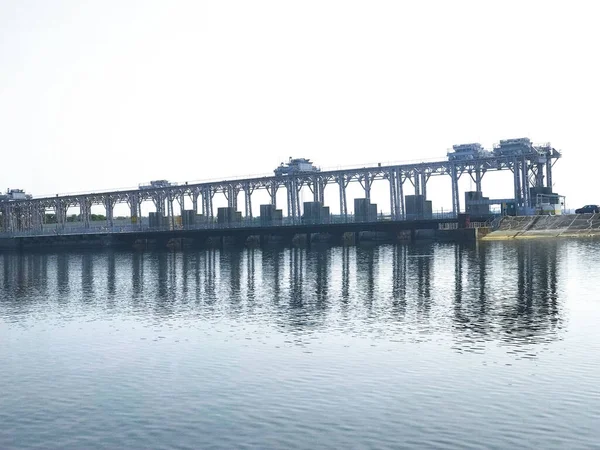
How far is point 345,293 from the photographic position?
175 ft

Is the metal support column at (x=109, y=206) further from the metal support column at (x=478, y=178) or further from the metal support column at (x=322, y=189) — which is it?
the metal support column at (x=478, y=178)

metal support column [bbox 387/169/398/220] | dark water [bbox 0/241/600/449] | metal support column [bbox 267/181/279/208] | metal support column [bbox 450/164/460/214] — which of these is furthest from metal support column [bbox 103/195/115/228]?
dark water [bbox 0/241/600/449]

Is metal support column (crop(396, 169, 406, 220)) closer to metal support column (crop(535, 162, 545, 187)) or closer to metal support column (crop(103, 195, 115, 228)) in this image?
metal support column (crop(535, 162, 545, 187))

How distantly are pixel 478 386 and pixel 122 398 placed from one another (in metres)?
11.2

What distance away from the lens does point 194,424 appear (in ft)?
68.5

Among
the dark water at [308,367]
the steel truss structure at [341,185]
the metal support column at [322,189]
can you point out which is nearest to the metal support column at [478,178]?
the steel truss structure at [341,185]

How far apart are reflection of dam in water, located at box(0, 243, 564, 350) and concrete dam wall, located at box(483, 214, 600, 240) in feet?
124

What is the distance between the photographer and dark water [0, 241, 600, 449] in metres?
19.9

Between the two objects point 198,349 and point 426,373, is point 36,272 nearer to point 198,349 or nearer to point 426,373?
point 198,349

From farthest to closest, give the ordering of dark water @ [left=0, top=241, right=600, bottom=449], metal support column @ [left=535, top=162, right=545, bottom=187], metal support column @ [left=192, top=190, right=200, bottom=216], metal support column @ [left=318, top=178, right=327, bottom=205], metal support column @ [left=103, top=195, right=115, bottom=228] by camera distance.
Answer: metal support column @ [left=103, top=195, right=115, bottom=228], metal support column @ [left=192, top=190, right=200, bottom=216], metal support column @ [left=318, top=178, right=327, bottom=205], metal support column @ [left=535, top=162, right=545, bottom=187], dark water @ [left=0, top=241, right=600, bottom=449]

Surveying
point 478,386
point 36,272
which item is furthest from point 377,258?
point 478,386

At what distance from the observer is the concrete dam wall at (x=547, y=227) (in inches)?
5128

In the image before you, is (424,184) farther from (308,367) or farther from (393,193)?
(308,367)

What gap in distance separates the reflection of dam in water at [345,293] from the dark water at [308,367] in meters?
0.26
